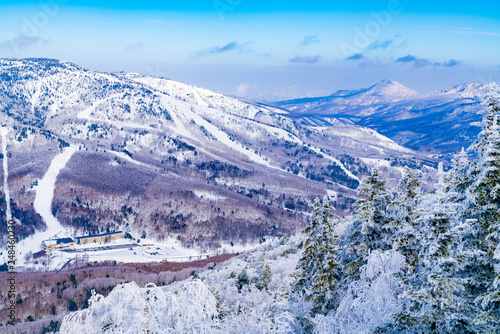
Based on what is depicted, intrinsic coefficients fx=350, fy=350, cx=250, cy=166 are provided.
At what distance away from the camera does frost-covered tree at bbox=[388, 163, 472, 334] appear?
37.6 feet

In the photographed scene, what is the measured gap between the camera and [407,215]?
71.7 ft

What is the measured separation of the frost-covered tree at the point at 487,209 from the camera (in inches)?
463

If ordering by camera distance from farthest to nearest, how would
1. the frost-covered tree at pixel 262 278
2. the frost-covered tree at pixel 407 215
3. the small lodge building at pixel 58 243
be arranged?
1. the small lodge building at pixel 58 243
2. the frost-covered tree at pixel 262 278
3. the frost-covered tree at pixel 407 215

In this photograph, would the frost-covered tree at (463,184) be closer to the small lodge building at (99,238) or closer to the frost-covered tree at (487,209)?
the frost-covered tree at (487,209)

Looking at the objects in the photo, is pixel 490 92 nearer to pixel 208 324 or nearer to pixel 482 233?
pixel 482 233

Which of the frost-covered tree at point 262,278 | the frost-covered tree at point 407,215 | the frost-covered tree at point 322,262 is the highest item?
the frost-covered tree at point 407,215

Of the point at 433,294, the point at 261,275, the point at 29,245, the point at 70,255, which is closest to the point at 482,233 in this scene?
the point at 433,294

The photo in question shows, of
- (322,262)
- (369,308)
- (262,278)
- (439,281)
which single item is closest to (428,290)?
(439,281)

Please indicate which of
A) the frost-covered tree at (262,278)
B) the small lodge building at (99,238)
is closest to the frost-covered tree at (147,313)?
the frost-covered tree at (262,278)

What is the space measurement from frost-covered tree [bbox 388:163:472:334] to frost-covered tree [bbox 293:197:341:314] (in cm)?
1194

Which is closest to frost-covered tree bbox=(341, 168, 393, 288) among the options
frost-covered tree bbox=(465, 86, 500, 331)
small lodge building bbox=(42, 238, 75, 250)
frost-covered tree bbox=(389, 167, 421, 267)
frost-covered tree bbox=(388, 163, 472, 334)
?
frost-covered tree bbox=(389, 167, 421, 267)

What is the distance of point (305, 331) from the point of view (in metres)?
18.9

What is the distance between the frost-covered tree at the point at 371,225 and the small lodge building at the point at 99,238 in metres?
179

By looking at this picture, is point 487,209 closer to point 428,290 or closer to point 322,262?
point 428,290
